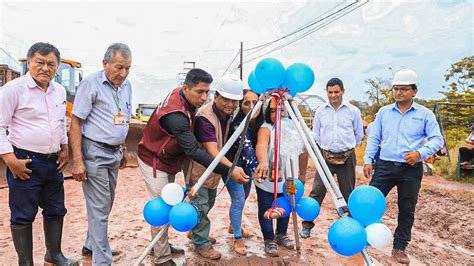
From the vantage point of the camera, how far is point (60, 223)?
3236mm

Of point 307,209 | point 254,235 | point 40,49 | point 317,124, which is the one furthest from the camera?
point 317,124

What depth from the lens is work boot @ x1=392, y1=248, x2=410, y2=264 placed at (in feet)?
12.6

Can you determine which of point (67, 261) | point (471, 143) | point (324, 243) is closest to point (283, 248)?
point (324, 243)

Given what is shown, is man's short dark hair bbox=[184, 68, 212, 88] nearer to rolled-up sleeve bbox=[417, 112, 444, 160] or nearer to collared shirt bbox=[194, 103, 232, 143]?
collared shirt bbox=[194, 103, 232, 143]

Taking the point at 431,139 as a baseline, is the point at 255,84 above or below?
above

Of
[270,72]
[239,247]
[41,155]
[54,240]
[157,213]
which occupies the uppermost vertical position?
[270,72]

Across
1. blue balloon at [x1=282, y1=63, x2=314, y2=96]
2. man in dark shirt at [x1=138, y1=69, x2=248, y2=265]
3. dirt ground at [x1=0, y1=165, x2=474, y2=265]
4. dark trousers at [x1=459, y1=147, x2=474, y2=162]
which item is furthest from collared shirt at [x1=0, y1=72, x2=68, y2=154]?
dark trousers at [x1=459, y1=147, x2=474, y2=162]

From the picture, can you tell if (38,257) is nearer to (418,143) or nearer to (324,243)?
(324,243)

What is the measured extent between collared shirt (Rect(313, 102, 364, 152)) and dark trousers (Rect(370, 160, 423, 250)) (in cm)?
54

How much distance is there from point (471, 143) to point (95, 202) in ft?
32.7

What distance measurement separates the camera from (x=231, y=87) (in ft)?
10.3

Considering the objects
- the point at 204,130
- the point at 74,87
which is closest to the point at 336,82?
the point at 204,130

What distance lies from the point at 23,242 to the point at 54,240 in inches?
12.1

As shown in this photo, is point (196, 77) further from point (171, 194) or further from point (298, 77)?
point (171, 194)
